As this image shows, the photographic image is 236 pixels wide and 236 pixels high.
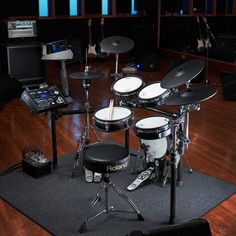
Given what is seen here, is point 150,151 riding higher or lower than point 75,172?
higher

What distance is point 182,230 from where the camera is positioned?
164cm

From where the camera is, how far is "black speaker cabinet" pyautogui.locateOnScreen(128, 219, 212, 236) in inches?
63.8

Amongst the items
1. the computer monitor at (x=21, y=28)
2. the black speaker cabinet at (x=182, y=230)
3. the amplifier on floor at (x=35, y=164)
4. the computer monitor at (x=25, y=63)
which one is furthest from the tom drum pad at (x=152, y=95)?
the computer monitor at (x=21, y=28)

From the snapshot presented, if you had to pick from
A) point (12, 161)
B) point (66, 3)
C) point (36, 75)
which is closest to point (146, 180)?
point (12, 161)

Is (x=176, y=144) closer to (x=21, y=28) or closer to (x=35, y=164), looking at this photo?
(x=35, y=164)

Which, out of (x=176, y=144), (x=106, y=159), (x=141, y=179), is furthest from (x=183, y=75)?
(x=141, y=179)

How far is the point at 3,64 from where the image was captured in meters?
6.80

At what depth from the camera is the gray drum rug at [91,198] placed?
9.53 feet

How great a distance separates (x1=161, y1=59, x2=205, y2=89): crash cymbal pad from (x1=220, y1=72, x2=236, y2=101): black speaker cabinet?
3.20 metres

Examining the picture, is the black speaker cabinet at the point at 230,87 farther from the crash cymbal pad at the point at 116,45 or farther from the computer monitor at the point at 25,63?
the computer monitor at the point at 25,63

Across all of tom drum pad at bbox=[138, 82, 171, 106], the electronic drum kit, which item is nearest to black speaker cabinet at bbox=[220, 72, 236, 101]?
the electronic drum kit

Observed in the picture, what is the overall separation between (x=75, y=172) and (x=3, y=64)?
369 cm

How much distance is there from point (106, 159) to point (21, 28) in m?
4.53

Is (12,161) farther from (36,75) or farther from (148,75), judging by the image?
(148,75)
